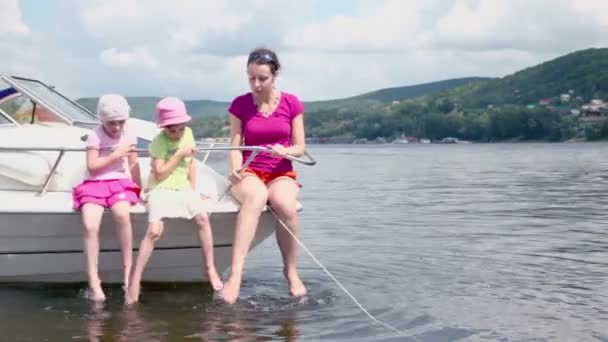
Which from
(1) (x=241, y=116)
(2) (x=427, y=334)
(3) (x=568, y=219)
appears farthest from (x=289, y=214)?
(3) (x=568, y=219)

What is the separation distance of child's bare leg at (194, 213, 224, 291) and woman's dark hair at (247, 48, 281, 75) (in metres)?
1.29

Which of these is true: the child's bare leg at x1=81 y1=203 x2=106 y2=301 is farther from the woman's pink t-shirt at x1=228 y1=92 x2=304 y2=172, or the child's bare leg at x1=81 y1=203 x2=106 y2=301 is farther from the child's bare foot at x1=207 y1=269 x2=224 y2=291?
the woman's pink t-shirt at x1=228 y1=92 x2=304 y2=172

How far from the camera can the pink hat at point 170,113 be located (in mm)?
7027

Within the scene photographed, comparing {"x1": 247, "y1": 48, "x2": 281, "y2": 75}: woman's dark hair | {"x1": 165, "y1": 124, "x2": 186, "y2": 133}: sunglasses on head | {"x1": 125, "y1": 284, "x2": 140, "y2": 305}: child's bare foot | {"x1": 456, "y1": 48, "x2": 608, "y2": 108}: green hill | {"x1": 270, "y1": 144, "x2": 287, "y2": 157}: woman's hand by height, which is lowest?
{"x1": 125, "y1": 284, "x2": 140, "y2": 305}: child's bare foot

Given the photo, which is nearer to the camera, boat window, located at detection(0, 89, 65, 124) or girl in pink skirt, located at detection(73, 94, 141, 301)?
girl in pink skirt, located at detection(73, 94, 141, 301)

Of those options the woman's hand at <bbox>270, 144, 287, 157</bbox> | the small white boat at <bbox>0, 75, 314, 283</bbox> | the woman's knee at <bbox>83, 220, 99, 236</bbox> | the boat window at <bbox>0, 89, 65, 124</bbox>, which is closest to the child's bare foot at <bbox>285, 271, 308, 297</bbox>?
the small white boat at <bbox>0, 75, 314, 283</bbox>

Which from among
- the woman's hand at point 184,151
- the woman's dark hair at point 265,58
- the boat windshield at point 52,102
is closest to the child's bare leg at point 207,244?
the woman's hand at point 184,151

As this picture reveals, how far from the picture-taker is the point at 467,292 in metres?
8.02

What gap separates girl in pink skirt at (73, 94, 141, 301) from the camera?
705 centimetres

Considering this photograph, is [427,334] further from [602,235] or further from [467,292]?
[602,235]

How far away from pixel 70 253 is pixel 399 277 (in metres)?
3.21

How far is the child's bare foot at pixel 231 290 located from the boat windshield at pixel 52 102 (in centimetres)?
271

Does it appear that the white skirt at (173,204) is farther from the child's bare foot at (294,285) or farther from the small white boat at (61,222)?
the child's bare foot at (294,285)

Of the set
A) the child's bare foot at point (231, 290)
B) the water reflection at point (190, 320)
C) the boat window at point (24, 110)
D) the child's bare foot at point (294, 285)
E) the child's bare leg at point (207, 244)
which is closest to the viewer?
the water reflection at point (190, 320)
